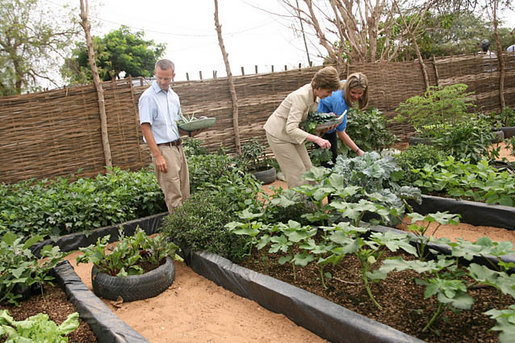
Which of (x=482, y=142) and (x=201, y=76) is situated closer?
(x=482, y=142)

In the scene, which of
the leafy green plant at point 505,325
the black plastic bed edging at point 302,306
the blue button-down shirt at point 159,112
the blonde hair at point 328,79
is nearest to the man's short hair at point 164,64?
the blue button-down shirt at point 159,112

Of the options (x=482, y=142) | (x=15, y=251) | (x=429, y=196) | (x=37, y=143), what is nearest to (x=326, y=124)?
(x=429, y=196)

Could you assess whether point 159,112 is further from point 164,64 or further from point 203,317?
point 203,317

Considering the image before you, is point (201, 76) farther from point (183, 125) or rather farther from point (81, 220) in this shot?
point (81, 220)

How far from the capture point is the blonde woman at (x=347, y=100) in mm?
4191

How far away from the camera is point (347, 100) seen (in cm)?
444

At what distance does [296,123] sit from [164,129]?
1396 millimetres

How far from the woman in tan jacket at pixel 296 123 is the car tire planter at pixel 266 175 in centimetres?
261

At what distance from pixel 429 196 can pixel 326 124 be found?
56.8 inches

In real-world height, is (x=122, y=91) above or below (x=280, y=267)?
above

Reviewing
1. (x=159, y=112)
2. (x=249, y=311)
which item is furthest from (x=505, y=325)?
(x=159, y=112)

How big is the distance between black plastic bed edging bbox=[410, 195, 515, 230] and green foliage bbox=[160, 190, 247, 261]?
7.05 feet

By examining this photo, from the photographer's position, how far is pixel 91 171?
259 inches

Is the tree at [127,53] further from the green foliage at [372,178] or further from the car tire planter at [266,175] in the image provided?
the green foliage at [372,178]
